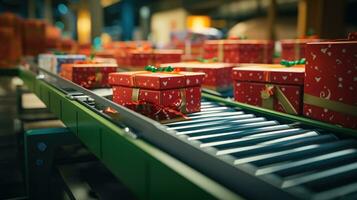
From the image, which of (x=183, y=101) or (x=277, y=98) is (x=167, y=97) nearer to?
(x=183, y=101)

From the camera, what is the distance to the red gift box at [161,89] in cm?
225

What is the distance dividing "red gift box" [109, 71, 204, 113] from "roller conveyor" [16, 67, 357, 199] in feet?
0.40

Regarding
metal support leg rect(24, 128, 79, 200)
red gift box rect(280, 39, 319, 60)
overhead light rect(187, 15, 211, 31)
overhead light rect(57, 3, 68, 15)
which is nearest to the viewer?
metal support leg rect(24, 128, 79, 200)

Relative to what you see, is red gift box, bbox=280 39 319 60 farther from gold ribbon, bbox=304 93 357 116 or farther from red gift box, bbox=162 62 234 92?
gold ribbon, bbox=304 93 357 116

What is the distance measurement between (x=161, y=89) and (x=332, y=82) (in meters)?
0.93

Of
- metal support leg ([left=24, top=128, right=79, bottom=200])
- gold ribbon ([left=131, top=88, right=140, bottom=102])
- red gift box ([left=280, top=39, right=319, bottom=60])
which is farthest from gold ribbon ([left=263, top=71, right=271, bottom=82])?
red gift box ([left=280, top=39, right=319, bottom=60])

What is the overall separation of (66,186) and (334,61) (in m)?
2.53

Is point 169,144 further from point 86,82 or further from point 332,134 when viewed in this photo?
point 86,82

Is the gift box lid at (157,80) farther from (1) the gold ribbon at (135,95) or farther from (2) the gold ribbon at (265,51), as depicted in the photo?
(2) the gold ribbon at (265,51)

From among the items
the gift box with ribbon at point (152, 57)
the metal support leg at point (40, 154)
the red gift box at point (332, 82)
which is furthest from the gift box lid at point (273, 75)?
the gift box with ribbon at point (152, 57)

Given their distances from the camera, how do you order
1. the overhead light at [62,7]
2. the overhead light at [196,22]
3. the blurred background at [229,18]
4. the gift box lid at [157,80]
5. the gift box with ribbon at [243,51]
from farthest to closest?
the overhead light at [62,7]
the overhead light at [196,22]
the blurred background at [229,18]
the gift box with ribbon at [243,51]
the gift box lid at [157,80]

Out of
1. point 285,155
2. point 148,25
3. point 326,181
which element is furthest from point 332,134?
point 148,25

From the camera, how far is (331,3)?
750 cm

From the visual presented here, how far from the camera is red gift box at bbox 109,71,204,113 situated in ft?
7.38
